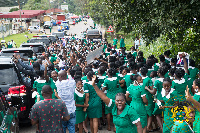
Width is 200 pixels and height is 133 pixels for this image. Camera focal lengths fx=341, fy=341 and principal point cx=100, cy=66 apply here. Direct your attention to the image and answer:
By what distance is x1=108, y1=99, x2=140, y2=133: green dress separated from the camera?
17.3 feet

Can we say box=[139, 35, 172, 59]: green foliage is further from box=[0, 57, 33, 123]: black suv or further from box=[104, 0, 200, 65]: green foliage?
box=[0, 57, 33, 123]: black suv

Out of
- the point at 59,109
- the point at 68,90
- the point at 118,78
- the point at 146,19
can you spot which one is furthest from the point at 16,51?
the point at 59,109

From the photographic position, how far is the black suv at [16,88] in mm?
8180

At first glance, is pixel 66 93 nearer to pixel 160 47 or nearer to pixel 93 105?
pixel 93 105

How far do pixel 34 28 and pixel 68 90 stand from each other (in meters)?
54.0

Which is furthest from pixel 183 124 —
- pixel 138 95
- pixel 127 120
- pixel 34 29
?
pixel 34 29

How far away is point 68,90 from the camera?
7305mm

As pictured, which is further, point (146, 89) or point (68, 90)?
point (146, 89)

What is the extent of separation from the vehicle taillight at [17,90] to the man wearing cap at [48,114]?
2695mm

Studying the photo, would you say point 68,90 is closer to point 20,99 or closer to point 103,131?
point 20,99

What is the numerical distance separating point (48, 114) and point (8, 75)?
3.21 metres

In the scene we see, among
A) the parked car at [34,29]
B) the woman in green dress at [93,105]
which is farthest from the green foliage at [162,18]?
the parked car at [34,29]

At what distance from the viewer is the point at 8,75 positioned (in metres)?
8.44

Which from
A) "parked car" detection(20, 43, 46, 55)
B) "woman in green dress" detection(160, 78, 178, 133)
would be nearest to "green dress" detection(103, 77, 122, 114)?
"woman in green dress" detection(160, 78, 178, 133)
